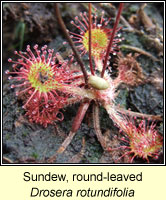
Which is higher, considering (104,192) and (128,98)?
(128,98)

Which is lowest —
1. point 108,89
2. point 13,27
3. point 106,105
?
point 106,105

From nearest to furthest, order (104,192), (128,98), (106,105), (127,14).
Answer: (104,192) → (106,105) → (128,98) → (127,14)

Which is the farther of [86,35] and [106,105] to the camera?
[86,35]

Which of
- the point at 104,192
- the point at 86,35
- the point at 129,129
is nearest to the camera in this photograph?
the point at 104,192

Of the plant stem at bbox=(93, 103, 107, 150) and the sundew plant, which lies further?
the plant stem at bbox=(93, 103, 107, 150)

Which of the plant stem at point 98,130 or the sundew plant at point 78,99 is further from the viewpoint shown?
the plant stem at point 98,130

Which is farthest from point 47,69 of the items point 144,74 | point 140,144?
point 144,74

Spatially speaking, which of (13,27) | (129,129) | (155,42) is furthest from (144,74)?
(13,27)

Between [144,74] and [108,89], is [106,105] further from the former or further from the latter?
[144,74]

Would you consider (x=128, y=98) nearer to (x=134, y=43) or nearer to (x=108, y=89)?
(x=108, y=89)

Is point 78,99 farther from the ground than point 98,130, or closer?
farther from the ground
